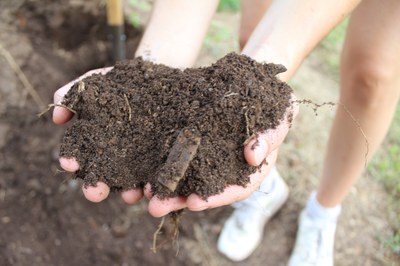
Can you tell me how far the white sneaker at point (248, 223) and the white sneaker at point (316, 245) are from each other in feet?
0.69

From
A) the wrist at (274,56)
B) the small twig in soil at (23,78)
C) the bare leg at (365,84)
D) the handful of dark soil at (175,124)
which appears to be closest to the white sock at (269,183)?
the bare leg at (365,84)

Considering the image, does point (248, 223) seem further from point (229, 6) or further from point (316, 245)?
point (229, 6)

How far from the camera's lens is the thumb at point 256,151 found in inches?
47.6

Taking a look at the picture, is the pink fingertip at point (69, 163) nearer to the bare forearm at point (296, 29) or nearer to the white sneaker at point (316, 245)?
the bare forearm at point (296, 29)

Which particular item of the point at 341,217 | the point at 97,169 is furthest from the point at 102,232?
the point at 341,217

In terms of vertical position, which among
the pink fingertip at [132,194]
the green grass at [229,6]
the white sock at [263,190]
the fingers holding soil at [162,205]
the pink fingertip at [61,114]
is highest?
the pink fingertip at [61,114]

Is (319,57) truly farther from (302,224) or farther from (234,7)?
(302,224)

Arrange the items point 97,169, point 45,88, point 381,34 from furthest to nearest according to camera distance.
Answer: point 45,88 → point 381,34 → point 97,169

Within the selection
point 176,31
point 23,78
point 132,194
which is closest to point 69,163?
point 132,194

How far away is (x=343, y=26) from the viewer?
3.68 m

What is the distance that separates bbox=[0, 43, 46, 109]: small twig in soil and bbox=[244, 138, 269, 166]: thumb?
1667 millimetres

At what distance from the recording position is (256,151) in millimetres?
1207

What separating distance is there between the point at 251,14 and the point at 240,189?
93cm

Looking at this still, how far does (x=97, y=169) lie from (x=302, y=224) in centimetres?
124
